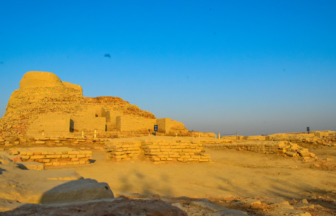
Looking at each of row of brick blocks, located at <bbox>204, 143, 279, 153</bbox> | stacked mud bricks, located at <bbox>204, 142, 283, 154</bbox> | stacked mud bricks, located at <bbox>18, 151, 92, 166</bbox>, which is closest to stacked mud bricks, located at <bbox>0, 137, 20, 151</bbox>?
stacked mud bricks, located at <bbox>18, 151, 92, 166</bbox>

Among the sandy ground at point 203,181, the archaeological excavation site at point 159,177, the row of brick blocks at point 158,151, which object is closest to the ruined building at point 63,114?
the archaeological excavation site at point 159,177

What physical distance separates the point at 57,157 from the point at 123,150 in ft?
7.33

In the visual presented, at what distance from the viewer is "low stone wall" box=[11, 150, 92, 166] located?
7312 millimetres

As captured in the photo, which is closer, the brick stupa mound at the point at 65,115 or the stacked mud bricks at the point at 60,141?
the stacked mud bricks at the point at 60,141

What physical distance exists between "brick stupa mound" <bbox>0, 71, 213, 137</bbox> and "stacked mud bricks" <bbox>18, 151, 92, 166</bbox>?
1135cm

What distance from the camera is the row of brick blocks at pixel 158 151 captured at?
8.62 meters

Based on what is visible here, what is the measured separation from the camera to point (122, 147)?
29.0 feet

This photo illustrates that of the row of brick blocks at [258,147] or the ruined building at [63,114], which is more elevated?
the ruined building at [63,114]

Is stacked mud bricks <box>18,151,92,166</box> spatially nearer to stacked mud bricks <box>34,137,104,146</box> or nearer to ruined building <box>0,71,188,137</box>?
stacked mud bricks <box>34,137,104,146</box>

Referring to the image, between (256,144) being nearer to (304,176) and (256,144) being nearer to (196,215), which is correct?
(304,176)

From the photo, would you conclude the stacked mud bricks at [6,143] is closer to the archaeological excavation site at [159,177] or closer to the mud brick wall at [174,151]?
the archaeological excavation site at [159,177]

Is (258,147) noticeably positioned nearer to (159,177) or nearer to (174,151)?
(174,151)

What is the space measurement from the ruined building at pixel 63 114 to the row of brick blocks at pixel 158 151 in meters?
12.0

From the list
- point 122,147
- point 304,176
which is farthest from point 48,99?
point 304,176
